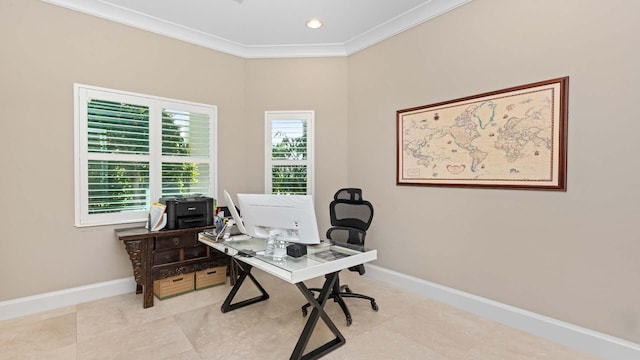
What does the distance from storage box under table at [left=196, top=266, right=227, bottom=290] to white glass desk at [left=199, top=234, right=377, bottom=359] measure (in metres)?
1.06

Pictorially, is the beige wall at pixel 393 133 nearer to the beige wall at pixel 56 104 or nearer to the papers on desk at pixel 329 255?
the beige wall at pixel 56 104

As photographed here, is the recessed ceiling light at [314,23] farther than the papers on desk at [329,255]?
Yes

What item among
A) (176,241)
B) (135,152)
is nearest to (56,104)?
(135,152)

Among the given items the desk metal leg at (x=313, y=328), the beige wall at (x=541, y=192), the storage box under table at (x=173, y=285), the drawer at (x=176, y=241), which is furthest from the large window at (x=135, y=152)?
the beige wall at (x=541, y=192)

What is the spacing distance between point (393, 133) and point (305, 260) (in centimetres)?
214

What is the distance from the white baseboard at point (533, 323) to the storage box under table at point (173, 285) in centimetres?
241

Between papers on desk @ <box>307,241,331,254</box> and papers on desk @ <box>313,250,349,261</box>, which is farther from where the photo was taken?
papers on desk @ <box>307,241,331,254</box>

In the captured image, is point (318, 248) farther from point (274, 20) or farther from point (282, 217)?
point (274, 20)

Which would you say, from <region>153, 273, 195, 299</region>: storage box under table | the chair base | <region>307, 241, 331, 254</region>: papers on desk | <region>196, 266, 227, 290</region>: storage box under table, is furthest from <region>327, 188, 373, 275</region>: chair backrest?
<region>153, 273, 195, 299</region>: storage box under table

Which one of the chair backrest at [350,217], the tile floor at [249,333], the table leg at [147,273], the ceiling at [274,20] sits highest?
the ceiling at [274,20]

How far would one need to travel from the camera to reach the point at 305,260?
1.97 meters

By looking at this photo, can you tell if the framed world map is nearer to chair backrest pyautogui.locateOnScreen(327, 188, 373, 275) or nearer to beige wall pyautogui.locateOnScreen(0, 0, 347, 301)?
chair backrest pyautogui.locateOnScreen(327, 188, 373, 275)

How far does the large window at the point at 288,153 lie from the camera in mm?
4121

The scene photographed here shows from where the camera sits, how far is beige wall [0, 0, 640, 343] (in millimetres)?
2062
